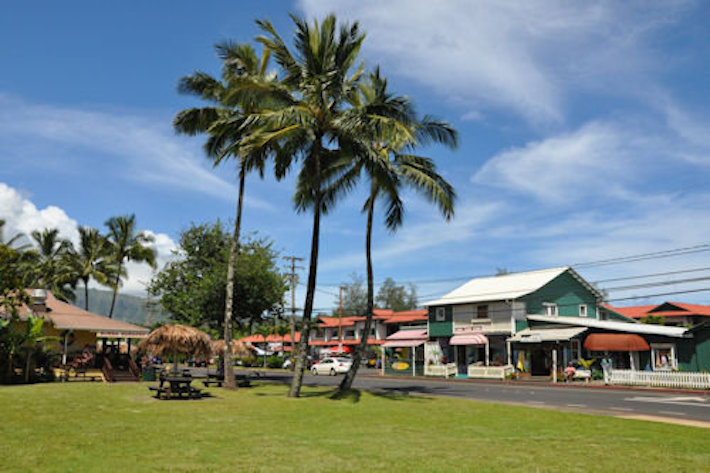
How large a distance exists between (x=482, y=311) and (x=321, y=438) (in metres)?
34.1

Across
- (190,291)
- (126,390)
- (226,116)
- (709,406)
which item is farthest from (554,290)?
(126,390)

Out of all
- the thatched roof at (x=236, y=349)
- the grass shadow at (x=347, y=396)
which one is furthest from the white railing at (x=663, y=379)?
the thatched roof at (x=236, y=349)

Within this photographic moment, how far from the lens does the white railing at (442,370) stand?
41.0 metres

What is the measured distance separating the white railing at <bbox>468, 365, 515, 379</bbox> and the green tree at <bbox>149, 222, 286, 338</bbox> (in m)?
14.8

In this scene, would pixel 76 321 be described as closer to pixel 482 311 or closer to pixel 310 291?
pixel 310 291

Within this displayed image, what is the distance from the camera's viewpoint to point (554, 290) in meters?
43.2

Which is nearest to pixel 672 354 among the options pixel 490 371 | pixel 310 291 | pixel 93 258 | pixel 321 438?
pixel 490 371

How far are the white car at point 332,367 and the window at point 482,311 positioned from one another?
429 inches

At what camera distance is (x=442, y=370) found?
135 feet

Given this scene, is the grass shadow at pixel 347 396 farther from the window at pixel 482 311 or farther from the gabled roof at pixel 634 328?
the window at pixel 482 311

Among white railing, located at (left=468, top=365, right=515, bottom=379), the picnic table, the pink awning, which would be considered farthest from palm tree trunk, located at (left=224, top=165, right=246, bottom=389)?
the pink awning

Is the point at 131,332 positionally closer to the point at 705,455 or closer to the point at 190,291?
the point at 190,291

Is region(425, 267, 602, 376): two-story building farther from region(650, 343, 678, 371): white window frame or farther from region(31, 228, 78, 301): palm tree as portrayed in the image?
region(31, 228, 78, 301): palm tree

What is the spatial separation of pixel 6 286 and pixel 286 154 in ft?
45.4
